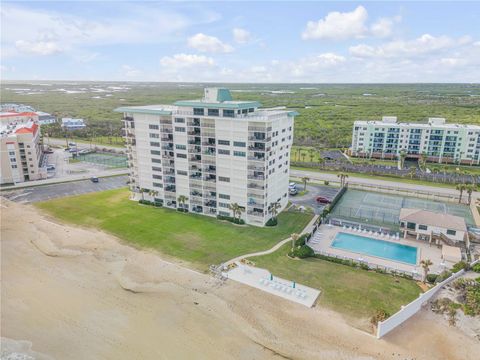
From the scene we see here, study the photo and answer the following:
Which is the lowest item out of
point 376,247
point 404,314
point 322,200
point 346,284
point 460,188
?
point 376,247

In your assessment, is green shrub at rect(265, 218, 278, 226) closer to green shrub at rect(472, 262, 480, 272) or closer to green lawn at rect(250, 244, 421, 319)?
green lawn at rect(250, 244, 421, 319)

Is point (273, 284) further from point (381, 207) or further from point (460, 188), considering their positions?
point (460, 188)

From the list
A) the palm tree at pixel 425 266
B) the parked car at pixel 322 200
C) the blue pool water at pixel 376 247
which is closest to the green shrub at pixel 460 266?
the palm tree at pixel 425 266

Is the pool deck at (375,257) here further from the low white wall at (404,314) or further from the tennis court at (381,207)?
Answer: the low white wall at (404,314)

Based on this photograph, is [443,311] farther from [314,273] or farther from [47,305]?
[47,305]

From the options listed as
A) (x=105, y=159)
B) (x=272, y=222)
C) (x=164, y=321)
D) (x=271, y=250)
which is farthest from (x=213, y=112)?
(x=105, y=159)

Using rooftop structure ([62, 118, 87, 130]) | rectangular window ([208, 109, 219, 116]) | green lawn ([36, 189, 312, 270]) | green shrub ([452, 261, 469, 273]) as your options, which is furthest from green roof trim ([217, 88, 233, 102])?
rooftop structure ([62, 118, 87, 130])
